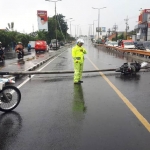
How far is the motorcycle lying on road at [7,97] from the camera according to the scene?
5695 millimetres

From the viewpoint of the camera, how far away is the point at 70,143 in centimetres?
376

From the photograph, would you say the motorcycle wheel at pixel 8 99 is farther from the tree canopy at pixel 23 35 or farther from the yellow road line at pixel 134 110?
the tree canopy at pixel 23 35

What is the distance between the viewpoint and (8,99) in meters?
5.76

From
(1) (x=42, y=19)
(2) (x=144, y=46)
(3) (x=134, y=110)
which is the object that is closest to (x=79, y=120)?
(3) (x=134, y=110)

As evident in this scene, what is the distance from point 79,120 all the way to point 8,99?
1955 mm

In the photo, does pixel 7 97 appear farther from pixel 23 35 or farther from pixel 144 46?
pixel 23 35

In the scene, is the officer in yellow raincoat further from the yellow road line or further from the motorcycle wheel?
the motorcycle wheel

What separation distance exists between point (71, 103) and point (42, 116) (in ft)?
4.05

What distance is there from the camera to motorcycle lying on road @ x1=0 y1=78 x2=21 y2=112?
18.7 feet

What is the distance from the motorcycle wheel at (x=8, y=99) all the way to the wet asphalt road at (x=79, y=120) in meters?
0.18

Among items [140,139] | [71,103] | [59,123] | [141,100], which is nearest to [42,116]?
[59,123]

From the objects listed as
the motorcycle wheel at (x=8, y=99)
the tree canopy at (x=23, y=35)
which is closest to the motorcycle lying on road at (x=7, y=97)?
the motorcycle wheel at (x=8, y=99)

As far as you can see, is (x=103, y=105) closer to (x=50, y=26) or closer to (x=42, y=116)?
(x=42, y=116)

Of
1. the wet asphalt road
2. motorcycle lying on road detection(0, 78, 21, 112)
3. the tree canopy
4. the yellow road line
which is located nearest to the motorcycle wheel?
motorcycle lying on road detection(0, 78, 21, 112)
